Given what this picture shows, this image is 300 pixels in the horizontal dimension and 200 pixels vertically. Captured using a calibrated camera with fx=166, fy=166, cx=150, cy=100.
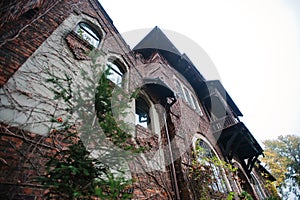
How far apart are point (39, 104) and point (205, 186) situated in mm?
5209

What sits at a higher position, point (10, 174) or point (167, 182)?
point (167, 182)

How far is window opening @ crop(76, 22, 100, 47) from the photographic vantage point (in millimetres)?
5801

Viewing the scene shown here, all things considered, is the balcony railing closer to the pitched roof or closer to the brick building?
the brick building

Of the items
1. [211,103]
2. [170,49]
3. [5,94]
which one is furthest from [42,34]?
[211,103]

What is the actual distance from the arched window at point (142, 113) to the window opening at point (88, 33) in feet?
9.05

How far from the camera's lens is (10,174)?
240 cm

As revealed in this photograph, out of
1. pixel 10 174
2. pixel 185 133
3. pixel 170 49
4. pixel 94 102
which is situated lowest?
pixel 10 174

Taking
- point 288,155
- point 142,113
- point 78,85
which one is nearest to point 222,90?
point 142,113

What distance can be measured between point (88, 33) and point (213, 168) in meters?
7.02

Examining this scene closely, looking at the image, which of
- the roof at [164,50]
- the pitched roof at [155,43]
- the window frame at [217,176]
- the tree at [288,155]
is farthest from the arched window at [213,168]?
the tree at [288,155]

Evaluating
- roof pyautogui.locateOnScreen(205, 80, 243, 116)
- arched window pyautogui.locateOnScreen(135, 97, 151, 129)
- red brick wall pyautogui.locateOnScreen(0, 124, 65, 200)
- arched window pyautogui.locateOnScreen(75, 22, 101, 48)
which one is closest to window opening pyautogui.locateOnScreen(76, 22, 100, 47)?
arched window pyautogui.locateOnScreen(75, 22, 101, 48)

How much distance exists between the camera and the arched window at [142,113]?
19.7 feet

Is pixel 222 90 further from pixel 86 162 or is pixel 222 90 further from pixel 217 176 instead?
pixel 86 162

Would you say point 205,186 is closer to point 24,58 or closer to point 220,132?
point 220,132
